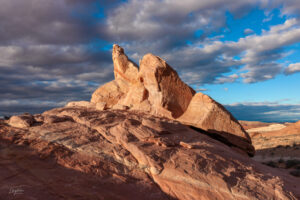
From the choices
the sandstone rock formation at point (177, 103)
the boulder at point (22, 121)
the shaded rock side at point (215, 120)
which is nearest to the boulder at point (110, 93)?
the sandstone rock formation at point (177, 103)

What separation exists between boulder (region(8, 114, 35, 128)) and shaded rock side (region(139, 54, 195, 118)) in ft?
19.1

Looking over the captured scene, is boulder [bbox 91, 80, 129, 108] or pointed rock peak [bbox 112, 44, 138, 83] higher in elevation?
pointed rock peak [bbox 112, 44, 138, 83]

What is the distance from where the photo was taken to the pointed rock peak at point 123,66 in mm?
15725

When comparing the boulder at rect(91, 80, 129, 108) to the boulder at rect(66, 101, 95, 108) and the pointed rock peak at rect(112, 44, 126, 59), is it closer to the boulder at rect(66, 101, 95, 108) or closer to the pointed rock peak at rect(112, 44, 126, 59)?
the boulder at rect(66, 101, 95, 108)

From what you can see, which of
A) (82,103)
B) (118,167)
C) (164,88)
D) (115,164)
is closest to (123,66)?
(82,103)

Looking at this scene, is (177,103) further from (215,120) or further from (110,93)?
(110,93)

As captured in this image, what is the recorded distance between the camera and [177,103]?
1171 cm

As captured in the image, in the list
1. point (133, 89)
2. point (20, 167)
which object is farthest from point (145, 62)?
point (20, 167)

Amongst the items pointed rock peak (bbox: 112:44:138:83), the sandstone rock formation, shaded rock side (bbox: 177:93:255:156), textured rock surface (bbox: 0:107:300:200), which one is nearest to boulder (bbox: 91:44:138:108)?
pointed rock peak (bbox: 112:44:138:83)

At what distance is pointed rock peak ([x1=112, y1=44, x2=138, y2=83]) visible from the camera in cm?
1573

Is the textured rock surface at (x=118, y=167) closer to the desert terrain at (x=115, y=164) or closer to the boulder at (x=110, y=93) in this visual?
the desert terrain at (x=115, y=164)

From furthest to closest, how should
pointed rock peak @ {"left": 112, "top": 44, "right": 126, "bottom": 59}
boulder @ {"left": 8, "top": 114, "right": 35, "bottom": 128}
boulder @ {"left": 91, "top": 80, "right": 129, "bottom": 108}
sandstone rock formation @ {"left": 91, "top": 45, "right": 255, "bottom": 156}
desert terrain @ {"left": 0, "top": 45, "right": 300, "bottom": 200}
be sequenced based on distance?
pointed rock peak @ {"left": 112, "top": 44, "right": 126, "bottom": 59} → boulder @ {"left": 91, "top": 80, "right": 129, "bottom": 108} → sandstone rock formation @ {"left": 91, "top": 45, "right": 255, "bottom": 156} → boulder @ {"left": 8, "top": 114, "right": 35, "bottom": 128} → desert terrain @ {"left": 0, "top": 45, "right": 300, "bottom": 200}

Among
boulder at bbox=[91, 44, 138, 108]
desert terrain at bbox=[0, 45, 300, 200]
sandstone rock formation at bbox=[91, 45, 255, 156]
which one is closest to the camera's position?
desert terrain at bbox=[0, 45, 300, 200]

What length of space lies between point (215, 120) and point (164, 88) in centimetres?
310
